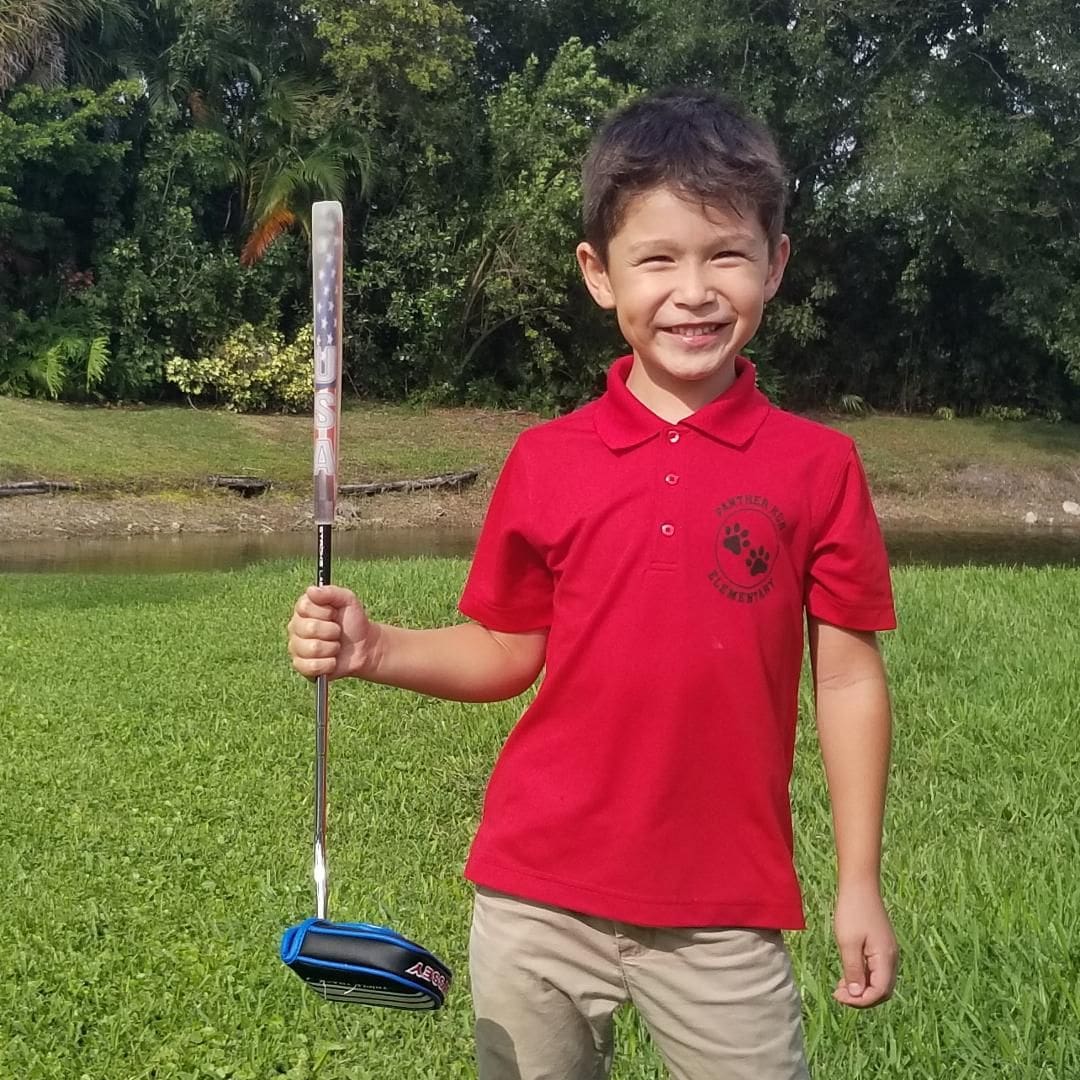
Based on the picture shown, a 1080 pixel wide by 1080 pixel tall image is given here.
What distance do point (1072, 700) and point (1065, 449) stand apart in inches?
628

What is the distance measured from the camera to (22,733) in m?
4.77

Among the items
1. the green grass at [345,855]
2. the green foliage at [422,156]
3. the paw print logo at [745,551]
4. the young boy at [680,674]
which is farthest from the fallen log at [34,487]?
the paw print logo at [745,551]

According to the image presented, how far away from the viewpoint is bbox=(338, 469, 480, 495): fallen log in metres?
14.8

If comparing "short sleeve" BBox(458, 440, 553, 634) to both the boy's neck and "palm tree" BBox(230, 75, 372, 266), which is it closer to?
the boy's neck

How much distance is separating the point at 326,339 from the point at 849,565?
2.16 ft

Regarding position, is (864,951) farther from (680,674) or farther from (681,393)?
(681,393)

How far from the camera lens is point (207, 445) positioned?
611 inches

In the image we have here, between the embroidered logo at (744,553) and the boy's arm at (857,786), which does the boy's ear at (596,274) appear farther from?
the boy's arm at (857,786)

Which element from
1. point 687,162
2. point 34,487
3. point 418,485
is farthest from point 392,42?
point 687,162

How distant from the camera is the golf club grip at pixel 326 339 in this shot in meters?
1.56

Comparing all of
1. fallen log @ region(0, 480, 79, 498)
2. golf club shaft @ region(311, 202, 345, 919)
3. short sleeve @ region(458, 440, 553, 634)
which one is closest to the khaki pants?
golf club shaft @ region(311, 202, 345, 919)

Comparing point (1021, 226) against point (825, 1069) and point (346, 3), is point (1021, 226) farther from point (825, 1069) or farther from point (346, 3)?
point (825, 1069)

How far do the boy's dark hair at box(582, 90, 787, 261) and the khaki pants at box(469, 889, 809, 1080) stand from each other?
0.83 metres

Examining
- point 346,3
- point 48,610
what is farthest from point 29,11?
point 48,610
